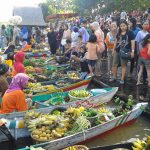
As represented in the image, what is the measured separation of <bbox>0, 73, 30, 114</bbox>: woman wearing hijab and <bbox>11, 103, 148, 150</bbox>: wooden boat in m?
0.59

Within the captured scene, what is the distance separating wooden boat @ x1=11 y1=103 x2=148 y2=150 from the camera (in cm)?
641

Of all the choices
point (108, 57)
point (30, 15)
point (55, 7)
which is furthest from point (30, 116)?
point (55, 7)

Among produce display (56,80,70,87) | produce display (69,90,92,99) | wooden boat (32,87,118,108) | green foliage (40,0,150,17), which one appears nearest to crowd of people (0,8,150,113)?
wooden boat (32,87,118,108)

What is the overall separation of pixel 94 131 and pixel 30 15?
2139 centimetres

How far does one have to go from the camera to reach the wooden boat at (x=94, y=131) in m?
6.41

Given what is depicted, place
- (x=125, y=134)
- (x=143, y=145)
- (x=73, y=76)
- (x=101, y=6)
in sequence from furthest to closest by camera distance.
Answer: (x=101, y=6)
(x=73, y=76)
(x=125, y=134)
(x=143, y=145)

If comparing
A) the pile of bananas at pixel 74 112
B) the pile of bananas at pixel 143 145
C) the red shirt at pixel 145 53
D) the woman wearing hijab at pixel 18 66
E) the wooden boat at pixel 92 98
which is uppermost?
the red shirt at pixel 145 53

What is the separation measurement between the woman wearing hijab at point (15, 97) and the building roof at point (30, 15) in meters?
19.6

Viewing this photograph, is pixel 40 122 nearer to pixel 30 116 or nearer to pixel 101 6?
pixel 30 116

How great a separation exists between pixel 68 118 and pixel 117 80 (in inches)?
199

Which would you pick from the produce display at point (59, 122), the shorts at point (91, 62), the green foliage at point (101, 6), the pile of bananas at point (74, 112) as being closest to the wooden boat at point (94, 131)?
the produce display at point (59, 122)

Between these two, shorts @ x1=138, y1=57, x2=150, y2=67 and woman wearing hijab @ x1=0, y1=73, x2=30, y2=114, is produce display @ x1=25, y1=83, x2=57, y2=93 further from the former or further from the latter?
shorts @ x1=138, y1=57, x2=150, y2=67

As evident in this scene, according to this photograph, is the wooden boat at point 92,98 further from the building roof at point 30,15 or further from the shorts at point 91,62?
the building roof at point 30,15

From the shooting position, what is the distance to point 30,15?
27.4 m
